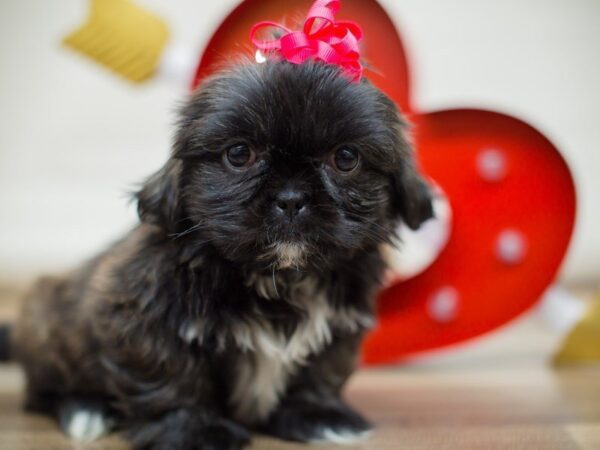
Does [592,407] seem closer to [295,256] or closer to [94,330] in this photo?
[295,256]

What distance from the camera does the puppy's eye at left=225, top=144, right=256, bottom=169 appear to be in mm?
1747

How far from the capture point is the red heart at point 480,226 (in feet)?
8.52

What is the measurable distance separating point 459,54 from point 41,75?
8.44 ft

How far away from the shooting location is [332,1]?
1853mm

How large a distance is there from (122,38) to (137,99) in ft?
6.77

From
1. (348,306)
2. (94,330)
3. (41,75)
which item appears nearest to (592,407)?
(348,306)

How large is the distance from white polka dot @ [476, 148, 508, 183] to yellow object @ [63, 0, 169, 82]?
1.21 metres

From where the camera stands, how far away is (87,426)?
83.4 inches

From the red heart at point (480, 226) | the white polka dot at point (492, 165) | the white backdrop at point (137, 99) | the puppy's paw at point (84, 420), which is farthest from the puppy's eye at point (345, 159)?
the white backdrop at point (137, 99)

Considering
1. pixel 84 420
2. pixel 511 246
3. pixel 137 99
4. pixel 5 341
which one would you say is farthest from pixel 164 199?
pixel 137 99

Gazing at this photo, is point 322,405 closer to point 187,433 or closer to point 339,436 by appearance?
point 339,436

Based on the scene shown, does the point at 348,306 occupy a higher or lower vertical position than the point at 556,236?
lower

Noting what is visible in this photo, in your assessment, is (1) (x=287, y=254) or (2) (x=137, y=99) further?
(2) (x=137, y=99)

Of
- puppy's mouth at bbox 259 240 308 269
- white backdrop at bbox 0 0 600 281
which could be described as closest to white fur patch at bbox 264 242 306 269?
puppy's mouth at bbox 259 240 308 269
